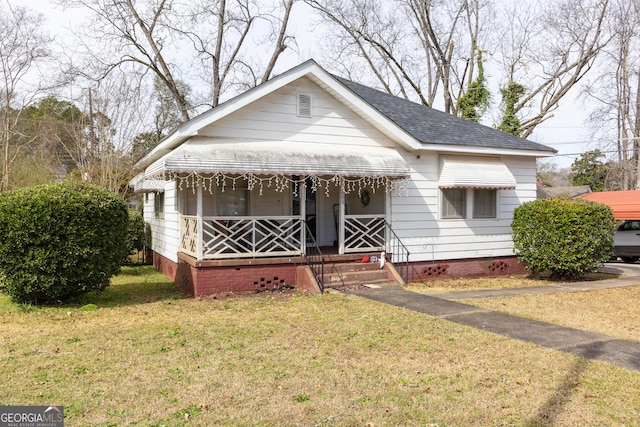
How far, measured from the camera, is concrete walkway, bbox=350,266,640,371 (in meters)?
6.57

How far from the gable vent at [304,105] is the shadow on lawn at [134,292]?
17.4ft

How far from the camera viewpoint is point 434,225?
13766 mm

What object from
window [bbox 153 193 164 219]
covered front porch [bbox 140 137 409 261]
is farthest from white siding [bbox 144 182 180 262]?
covered front porch [bbox 140 137 409 261]

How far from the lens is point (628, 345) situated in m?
6.88

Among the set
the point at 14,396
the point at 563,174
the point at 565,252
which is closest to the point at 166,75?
the point at 565,252

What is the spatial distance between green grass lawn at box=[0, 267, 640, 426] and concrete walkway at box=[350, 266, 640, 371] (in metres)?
0.39

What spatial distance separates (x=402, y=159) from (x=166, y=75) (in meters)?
Result: 19.8

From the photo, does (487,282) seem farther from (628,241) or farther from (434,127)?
(628,241)

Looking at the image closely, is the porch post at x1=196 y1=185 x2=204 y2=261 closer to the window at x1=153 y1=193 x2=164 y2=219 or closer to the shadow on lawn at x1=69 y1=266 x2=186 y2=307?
the shadow on lawn at x1=69 y1=266 x2=186 y2=307

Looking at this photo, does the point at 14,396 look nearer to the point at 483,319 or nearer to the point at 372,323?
the point at 372,323

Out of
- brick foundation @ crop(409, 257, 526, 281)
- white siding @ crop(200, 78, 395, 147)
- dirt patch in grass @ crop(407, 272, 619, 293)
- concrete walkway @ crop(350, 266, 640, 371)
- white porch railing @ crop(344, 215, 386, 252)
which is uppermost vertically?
white siding @ crop(200, 78, 395, 147)

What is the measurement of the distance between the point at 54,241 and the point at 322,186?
765 cm

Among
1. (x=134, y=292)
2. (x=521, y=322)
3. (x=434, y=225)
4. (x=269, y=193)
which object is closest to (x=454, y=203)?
(x=434, y=225)

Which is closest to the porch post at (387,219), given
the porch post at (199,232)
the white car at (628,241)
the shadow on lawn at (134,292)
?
the porch post at (199,232)
